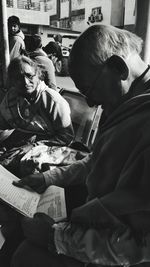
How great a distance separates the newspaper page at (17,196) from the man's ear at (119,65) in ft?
2.16

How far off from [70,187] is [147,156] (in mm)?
833

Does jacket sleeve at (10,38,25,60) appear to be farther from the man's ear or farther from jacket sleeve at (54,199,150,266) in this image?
jacket sleeve at (54,199,150,266)

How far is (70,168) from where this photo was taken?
1.66m

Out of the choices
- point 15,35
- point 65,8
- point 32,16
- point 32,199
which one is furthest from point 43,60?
point 65,8

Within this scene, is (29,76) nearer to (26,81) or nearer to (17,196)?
(26,81)

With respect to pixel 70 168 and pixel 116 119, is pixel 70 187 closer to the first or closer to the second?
pixel 70 168

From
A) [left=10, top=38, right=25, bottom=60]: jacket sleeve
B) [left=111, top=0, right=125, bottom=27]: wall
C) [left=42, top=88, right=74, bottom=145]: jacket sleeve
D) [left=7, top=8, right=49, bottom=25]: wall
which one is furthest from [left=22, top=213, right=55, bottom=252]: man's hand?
[left=7, top=8, right=49, bottom=25]: wall

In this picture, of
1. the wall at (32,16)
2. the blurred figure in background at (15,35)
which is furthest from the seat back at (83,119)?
the wall at (32,16)

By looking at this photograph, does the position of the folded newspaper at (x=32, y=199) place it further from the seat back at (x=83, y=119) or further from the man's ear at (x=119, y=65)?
the seat back at (x=83, y=119)

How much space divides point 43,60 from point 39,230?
9.00ft

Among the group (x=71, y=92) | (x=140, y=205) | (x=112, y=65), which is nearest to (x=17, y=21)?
(x=71, y=92)

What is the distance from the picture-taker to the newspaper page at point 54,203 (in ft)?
4.60

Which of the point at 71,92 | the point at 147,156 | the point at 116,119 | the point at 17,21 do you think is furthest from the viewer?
the point at 17,21

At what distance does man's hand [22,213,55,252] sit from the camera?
3.70 ft
